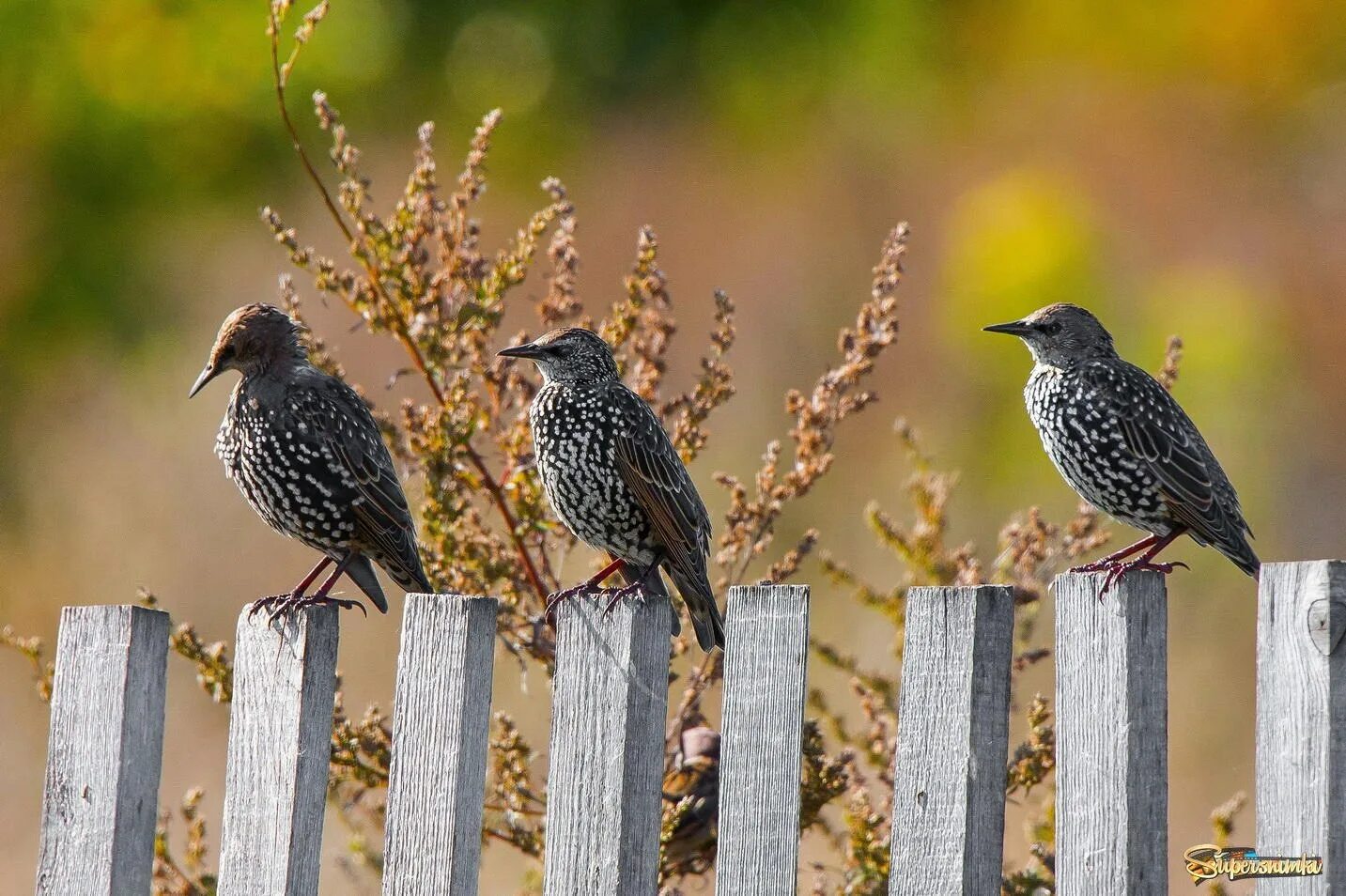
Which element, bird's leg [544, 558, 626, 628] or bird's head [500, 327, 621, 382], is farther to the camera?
bird's head [500, 327, 621, 382]

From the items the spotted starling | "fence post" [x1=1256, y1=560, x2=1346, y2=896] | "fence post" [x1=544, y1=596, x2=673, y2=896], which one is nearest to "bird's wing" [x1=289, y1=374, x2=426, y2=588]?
"fence post" [x1=544, y1=596, x2=673, y2=896]

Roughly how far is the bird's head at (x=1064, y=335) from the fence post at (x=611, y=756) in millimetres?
1860

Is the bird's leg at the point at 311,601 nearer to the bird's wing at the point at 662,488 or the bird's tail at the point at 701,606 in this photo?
the bird's wing at the point at 662,488

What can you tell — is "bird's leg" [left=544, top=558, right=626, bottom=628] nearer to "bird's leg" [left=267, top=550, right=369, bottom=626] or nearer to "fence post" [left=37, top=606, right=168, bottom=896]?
"bird's leg" [left=267, top=550, right=369, bottom=626]

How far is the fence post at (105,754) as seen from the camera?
2760mm

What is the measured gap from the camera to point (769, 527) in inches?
164

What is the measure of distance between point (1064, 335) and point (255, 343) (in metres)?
2.07

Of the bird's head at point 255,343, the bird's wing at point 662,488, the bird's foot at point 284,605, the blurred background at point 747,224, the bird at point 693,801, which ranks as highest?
the blurred background at point 747,224

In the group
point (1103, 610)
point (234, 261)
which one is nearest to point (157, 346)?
point (234, 261)

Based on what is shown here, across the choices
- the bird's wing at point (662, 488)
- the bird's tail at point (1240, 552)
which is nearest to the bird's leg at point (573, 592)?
the bird's wing at point (662, 488)

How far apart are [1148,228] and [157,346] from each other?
6.50 metres

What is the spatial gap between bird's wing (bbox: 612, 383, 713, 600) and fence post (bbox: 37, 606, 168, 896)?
1420 millimetres

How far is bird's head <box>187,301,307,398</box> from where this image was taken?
3938 mm

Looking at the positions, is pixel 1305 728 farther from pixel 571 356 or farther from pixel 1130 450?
pixel 571 356
